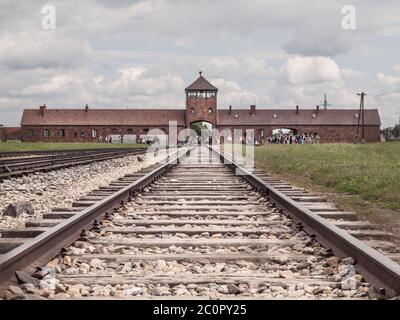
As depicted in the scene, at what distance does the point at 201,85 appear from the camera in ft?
304

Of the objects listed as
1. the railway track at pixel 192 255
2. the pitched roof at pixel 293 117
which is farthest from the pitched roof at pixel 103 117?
the railway track at pixel 192 255

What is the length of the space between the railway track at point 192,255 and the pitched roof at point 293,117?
8628 cm

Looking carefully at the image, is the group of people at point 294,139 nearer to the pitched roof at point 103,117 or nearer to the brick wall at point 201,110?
the brick wall at point 201,110

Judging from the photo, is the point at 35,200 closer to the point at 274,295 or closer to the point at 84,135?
the point at 274,295

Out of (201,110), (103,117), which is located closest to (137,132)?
(103,117)

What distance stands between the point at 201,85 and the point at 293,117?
16.0m

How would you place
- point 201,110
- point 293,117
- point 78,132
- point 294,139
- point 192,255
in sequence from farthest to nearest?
point 293,117, point 78,132, point 201,110, point 294,139, point 192,255

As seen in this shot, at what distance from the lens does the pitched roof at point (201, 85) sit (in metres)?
91.9

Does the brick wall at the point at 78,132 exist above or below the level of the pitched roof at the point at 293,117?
Result: below

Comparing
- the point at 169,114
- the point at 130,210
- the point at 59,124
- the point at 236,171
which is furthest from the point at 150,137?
the point at 130,210

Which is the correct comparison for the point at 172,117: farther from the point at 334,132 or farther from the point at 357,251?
the point at 357,251

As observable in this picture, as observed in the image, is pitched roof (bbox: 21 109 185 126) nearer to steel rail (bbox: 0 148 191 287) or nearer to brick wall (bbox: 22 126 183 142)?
brick wall (bbox: 22 126 183 142)

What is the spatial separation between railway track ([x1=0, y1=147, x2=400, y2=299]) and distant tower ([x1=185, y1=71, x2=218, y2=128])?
3318 inches
